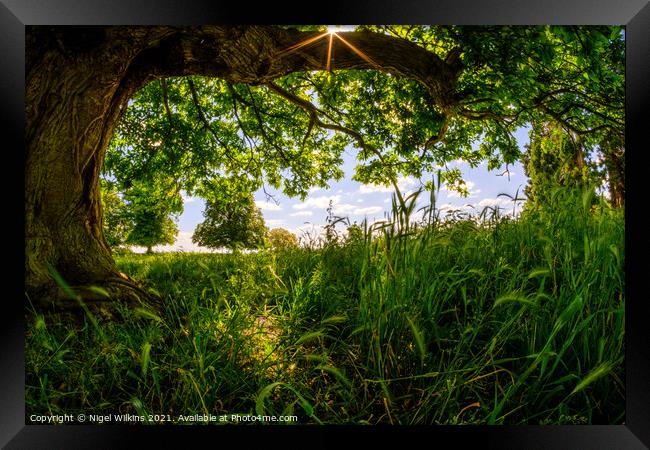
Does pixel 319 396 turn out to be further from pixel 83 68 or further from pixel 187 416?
pixel 83 68

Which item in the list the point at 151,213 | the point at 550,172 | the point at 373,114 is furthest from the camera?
the point at 373,114

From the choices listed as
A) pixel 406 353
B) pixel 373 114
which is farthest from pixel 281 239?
pixel 373 114

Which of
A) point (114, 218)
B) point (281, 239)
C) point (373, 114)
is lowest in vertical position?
point (281, 239)

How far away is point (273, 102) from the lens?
12.9 feet

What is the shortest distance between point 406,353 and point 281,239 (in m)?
1.19

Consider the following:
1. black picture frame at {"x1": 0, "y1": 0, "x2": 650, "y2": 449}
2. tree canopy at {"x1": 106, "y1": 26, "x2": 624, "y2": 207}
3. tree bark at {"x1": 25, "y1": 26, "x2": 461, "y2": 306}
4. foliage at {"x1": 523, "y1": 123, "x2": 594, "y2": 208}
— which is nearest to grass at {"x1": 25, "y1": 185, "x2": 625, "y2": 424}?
black picture frame at {"x1": 0, "y1": 0, "x2": 650, "y2": 449}

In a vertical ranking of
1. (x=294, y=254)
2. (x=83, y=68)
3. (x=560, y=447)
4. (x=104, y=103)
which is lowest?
(x=560, y=447)

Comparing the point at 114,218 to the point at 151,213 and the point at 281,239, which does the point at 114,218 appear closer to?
the point at 151,213

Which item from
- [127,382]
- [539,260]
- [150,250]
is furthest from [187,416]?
[539,260]

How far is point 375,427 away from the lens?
1.02 meters

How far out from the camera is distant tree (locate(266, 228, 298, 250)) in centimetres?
200

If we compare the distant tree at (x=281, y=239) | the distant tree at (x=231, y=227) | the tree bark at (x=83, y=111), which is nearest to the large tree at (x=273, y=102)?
the tree bark at (x=83, y=111)

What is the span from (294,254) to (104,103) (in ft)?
5.10

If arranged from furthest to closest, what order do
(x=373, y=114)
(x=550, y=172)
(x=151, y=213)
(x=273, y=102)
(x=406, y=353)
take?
1. (x=273, y=102)
2. (x=373, y=114)
3. (x=151, y=213)
4. (x=550, y=172)
5. (x=406, y=353)
